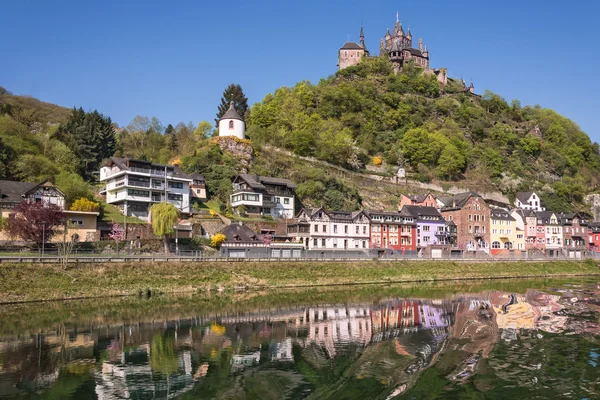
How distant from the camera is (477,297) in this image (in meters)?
44.7

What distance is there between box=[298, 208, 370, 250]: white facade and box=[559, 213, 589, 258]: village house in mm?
39137

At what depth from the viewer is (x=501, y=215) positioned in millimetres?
82625

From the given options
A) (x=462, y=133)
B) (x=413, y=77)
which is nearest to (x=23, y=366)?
(x=462, y=133)

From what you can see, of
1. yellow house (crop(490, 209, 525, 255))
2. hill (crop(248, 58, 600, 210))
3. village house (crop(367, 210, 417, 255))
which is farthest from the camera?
hill (crop(248, 58, 600, 210))

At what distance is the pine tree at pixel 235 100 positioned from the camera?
330 ft

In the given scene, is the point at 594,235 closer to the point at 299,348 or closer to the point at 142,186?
the point at 142,186

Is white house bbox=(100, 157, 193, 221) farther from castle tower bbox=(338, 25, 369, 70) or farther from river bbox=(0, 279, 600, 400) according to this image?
castle tower bbox=(338, 25, 369, 70)

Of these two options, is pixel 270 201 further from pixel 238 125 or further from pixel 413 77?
pixel 413 77

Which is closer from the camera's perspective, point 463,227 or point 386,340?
point 386,340

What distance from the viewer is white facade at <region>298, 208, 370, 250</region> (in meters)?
66.1

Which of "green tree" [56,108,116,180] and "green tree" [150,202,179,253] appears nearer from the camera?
"green tree" [150,202,179,253]

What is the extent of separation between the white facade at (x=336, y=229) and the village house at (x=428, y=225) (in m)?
9.04

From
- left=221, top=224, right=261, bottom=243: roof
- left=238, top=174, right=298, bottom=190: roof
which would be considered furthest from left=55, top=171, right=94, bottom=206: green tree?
left=238, top=174, right=298, bottom=190: roof

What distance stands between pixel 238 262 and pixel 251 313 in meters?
14.6
